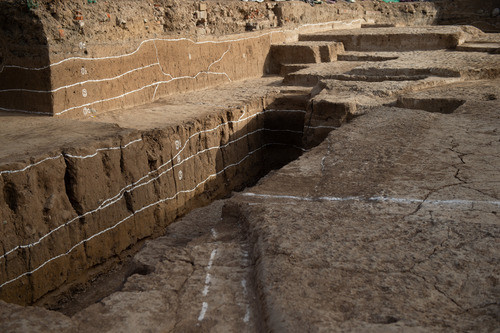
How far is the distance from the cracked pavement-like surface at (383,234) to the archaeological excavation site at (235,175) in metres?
0.01

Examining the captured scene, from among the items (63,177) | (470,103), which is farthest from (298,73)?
(63,177)

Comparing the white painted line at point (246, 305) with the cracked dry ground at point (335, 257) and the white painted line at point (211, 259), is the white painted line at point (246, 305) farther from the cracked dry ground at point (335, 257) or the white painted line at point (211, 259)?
the white painted line at point (211, 259)

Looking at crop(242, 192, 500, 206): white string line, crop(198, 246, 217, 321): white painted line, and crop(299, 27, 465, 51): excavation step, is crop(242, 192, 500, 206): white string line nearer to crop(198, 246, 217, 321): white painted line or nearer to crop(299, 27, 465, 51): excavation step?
crop(198, 246, 217, 321): white painted line

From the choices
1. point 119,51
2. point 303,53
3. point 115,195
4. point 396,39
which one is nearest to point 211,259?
point 115,195

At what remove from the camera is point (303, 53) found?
8352mm

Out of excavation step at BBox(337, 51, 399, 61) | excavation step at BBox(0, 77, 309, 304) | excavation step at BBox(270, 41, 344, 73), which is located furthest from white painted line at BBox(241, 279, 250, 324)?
excavation step at BBox(270, 41, 344, 73)

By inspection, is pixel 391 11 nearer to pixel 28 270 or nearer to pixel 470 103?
pixel 470 103

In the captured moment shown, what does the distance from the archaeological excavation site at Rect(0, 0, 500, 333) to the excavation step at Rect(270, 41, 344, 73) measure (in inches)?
1.5

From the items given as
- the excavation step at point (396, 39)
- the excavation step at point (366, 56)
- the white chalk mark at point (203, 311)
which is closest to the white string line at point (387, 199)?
the white chalk mark at point (203, 311)

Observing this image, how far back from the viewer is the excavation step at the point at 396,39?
848 cm

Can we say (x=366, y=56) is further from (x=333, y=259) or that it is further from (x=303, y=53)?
(x=333, y=259)

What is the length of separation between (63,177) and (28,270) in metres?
0.73

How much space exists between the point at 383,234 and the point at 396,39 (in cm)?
736

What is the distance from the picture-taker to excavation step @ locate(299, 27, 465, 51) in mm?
8477
